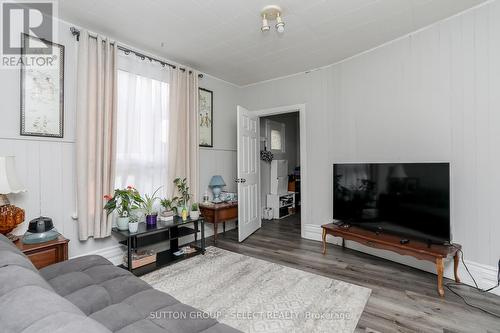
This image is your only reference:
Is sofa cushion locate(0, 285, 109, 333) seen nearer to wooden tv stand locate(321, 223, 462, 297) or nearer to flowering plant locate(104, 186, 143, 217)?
flowering plant locate(104, 186, 143, 217)

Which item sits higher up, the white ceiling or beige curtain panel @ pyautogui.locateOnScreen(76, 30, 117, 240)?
the white ceiling

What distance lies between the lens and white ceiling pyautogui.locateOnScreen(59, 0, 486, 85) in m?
2.29

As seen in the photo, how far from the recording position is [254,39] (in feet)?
9.61

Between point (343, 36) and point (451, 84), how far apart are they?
49.8 inches

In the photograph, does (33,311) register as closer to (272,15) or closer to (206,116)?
(272,15)

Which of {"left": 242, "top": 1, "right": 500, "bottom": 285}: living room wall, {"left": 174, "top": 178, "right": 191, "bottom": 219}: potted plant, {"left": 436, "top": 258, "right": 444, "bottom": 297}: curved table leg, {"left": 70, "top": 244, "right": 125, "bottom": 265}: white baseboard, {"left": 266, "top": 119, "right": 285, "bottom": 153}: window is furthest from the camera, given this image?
{"left": 266, "top": 119, "right": 285, "bottom": 153}: window

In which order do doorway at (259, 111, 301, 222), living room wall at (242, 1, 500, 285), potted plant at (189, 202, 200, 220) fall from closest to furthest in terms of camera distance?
living room wall at (242, 1, 500, 285), potted plant at (189, 202, 200, 220), doorway at (259, 111, 301, 222)

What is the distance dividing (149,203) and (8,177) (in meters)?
1.37

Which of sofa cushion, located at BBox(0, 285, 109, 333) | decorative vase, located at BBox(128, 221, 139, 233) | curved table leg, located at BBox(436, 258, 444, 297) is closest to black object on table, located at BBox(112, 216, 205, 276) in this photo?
decorative vase, located at BBox(128, 221, 139, 233)

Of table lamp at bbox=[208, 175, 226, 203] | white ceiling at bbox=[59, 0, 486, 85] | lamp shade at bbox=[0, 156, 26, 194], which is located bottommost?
table lamp at bbox=[208, 175, 226, 203]

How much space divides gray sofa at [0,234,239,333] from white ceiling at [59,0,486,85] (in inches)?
87.8

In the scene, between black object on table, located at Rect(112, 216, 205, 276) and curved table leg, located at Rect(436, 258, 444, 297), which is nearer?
curved table leg, located at Rect(436, 258, 444, 297)

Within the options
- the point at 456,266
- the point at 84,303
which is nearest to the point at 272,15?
the point at 84,303

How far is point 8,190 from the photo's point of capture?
186cm
